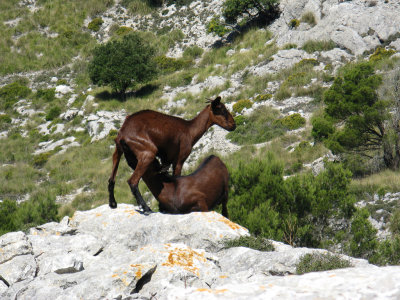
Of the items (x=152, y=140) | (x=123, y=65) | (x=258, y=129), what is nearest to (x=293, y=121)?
(x=258, y=129)

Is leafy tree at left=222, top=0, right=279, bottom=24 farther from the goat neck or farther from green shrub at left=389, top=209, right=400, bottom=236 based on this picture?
the goat neck

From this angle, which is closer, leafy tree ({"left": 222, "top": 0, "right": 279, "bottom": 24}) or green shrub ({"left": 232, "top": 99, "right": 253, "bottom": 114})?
green shrub ({"left": 232, "top": 99, "right": 253, "bottom": 114})

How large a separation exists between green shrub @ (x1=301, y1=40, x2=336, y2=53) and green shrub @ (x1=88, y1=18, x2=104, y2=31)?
23.0 m

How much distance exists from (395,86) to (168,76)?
21326 millimetres

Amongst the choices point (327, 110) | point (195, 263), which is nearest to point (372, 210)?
point (327, 110)

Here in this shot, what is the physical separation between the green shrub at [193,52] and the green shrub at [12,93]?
501 inches

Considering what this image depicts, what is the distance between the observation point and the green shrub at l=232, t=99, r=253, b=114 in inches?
1030

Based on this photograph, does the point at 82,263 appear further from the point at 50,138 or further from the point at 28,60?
the point at 28,60

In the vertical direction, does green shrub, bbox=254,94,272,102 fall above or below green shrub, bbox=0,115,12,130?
above

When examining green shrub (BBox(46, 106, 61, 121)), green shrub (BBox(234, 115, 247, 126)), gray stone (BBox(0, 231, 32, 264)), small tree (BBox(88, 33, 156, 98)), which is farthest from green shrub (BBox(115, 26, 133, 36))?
gray stone (BBox(0, 231, 32, 264))

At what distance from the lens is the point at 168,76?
3641 centimetres

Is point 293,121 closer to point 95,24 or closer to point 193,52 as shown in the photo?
point 193,52

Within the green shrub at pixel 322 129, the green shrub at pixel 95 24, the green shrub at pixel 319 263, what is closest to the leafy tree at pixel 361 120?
the green shrub at pixel 322 129

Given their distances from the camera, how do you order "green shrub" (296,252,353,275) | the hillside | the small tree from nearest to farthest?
"green shrub" (296,252,353,275) < the hillside < the small tree
